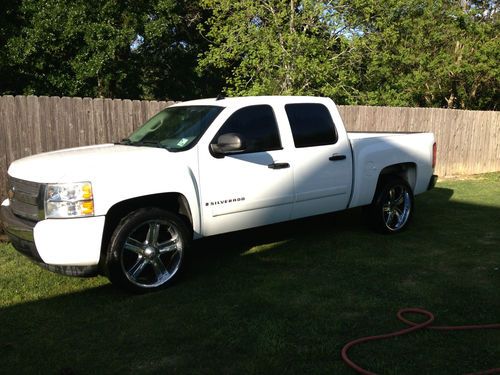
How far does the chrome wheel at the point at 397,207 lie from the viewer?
275 inches

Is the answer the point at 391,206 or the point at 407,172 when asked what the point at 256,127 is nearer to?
the point at 391,206

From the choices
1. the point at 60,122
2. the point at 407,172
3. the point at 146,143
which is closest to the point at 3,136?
the point at 60,122

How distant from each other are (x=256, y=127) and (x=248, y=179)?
644 millimetres

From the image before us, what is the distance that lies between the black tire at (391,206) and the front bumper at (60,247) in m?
3.91

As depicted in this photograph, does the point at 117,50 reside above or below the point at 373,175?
above

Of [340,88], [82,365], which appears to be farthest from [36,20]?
[82,365]

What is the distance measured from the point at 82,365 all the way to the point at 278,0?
14.2m

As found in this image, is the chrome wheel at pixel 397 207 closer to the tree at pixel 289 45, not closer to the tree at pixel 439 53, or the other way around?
the tree at pixel 289 45

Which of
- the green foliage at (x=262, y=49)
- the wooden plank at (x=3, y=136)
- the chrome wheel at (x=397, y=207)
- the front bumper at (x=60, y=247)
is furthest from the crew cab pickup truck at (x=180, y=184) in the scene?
the green foliage at (x=262, y=49)

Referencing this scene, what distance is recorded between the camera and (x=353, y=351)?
3566mm

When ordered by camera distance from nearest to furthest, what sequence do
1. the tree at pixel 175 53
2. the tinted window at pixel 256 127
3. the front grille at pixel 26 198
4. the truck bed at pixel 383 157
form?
the front grille at pixel 26 198 → the tinted window at pixel 256 127 → the truck bed at pixel 383 157 → the tree at pixel 175 53

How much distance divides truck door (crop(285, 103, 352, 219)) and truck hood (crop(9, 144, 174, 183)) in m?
1.65

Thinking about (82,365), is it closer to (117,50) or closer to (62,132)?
(62,132)

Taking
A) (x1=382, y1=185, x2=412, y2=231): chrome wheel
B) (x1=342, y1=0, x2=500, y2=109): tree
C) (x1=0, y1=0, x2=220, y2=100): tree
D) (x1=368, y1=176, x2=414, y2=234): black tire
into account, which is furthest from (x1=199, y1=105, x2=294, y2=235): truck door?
(x1=342, y1=0, x2=500, y2=109): tree
